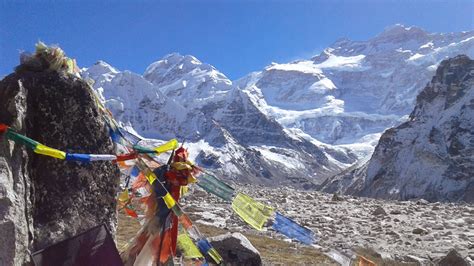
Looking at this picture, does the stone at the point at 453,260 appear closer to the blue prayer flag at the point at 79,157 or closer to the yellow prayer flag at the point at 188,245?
the yellow prayer flag at the point at 188,245

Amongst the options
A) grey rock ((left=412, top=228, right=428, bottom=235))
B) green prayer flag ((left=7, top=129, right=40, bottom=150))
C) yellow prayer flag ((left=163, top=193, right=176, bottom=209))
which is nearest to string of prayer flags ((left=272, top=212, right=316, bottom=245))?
yellow prayer flag ((left=163, top=193, right=176, bottom=209))

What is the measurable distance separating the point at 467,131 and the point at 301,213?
5046cm

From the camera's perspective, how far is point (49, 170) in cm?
547

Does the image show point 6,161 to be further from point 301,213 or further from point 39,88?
point 301,213

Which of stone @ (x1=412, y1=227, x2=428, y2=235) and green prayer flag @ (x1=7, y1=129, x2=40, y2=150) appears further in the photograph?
stone @ (x1=412, y1=227, x2=428, y2=235)

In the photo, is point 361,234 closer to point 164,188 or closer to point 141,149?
point 164,188

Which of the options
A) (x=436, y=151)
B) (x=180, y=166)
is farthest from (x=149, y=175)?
(x=436, y=151)

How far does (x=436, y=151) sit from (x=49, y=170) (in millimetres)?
69300

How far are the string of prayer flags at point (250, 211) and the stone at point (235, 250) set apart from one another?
225cm

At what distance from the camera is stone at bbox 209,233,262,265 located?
9.52 m

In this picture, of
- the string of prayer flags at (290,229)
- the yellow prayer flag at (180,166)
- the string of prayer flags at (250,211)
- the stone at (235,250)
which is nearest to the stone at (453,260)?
the stone at (235,250)

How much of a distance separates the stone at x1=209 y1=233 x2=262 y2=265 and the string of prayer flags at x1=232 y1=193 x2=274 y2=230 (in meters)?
2.25

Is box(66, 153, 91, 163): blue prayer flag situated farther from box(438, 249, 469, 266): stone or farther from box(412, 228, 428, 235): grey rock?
box(412, 228, 428, 235): grey rock

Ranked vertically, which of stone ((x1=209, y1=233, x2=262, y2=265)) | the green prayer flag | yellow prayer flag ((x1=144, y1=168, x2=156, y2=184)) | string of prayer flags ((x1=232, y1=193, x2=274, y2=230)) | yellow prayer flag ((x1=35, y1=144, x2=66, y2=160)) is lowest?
stone ((x1=209, y1=233, x2=262, y2=265))
